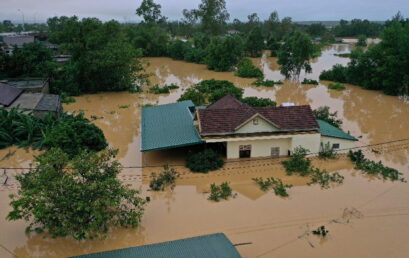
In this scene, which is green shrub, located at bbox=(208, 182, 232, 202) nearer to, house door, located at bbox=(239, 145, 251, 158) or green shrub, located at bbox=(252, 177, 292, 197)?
green shrub, located at bbox=(252, 177, 292, 197)

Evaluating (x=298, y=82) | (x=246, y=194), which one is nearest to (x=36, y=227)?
(x=246, y=194)

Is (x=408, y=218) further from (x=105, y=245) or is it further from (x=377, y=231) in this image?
(x=105, y=245)

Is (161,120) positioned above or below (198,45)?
below

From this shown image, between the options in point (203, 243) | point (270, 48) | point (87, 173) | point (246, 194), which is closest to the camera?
point (203, 243)

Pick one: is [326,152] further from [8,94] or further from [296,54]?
[296,54]

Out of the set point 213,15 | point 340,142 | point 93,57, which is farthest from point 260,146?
point 213,15

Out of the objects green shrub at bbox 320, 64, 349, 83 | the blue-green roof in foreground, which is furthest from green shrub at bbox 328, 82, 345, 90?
the blue-green roof in foreground
